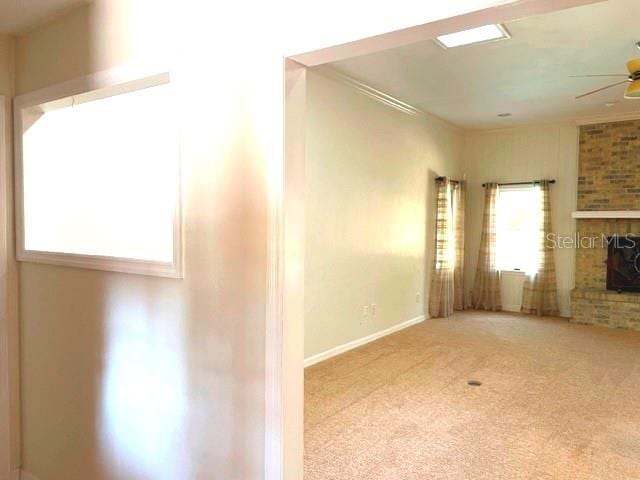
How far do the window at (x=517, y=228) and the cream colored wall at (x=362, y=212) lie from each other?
139cm

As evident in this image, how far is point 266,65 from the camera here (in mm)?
1697

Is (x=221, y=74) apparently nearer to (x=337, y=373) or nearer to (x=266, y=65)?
(x=266, y=65)

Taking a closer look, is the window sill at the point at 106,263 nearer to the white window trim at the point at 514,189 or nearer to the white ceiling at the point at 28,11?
the white ceiling at the point at 28,11

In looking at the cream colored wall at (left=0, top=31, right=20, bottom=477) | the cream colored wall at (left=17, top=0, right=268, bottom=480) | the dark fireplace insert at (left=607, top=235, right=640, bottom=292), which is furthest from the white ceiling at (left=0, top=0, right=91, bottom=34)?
the dark fireplace insert at (left=607, top=235, right=640, bottom=292)

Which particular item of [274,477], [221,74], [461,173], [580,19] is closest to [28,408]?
[274,477]

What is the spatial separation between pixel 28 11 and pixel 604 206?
22.7 feet

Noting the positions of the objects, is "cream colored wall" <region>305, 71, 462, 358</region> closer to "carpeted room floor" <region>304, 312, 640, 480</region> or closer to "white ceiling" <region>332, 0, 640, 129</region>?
"white ceiling" <region>332, 0, 640, 129</region>

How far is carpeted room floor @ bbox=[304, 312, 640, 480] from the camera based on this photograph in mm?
2697

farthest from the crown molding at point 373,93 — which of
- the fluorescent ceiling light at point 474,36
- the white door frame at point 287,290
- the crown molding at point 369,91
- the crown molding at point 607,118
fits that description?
the white door frame at point 287,290

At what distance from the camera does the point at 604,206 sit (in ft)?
21.5

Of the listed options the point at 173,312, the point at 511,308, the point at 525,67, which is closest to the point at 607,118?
the point at 525,67

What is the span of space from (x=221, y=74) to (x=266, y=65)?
235 mm

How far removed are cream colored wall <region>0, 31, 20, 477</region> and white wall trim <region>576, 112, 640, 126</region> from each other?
6.83 meters

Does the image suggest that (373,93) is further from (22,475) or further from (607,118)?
(22,475)
